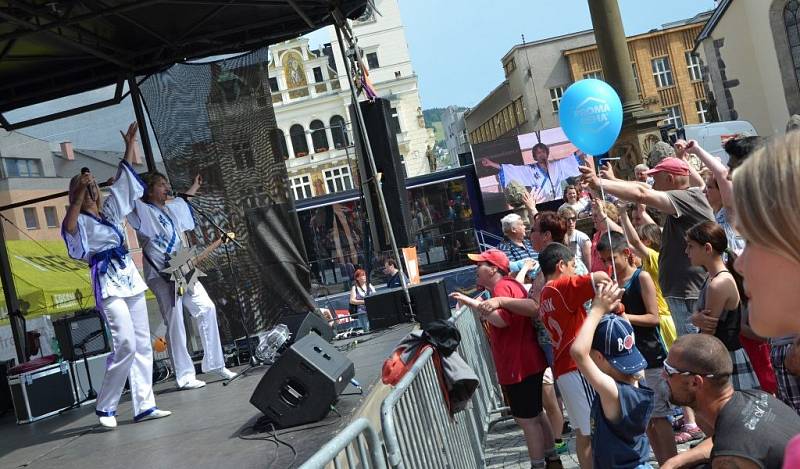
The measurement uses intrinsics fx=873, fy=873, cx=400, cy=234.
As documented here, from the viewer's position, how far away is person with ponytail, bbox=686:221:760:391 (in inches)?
168

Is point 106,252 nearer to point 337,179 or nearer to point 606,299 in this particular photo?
point 606,299

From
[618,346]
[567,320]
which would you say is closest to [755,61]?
[567,320]

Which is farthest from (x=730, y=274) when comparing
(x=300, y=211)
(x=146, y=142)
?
(x=300, y=211)

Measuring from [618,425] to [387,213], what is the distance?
529 centimetres

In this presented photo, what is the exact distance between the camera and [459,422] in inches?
203

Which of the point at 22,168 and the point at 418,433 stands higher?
the point at 22,168

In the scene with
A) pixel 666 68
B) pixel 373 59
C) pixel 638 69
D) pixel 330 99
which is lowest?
pixel 666 68

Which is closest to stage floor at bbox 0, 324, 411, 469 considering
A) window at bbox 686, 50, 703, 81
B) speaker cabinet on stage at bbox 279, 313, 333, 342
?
speaker cabinet on stage at bbox 279, 313, 333, 342

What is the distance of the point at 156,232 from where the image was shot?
7750 mm

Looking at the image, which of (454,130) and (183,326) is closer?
(183,326)

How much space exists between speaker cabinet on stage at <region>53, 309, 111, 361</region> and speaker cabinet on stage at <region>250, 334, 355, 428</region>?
463cm

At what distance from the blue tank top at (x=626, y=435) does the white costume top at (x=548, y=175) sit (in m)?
25.4

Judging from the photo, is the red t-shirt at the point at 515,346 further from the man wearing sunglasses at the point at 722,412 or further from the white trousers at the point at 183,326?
the white trousers at the point at 183,326

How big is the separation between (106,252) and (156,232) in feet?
4.13
